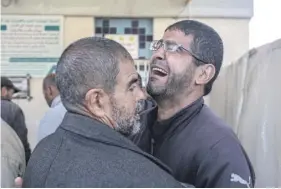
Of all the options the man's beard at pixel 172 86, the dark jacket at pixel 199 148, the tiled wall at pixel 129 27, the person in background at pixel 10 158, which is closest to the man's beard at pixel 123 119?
the dark jacket at pixel 199 148

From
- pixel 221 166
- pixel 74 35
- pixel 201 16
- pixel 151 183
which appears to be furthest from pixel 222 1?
pixel 151 183

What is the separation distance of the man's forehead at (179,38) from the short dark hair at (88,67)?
0.53 meters

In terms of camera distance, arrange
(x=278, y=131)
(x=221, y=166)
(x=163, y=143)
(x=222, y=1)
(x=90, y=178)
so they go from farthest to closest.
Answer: (x=222, y=1)
(x=278, y=131)
(x=163, y=143)
(x=221, y=166)
(x=90, y=178)

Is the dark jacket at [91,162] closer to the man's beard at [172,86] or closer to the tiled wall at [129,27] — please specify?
the man's beard at [172,86]

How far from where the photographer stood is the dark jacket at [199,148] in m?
1.43

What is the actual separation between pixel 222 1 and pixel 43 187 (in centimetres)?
359

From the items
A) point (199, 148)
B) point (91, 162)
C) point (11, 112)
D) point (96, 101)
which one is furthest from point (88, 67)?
point (11, 112)

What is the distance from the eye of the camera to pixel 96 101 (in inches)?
49.3

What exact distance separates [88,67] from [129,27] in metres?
3.37

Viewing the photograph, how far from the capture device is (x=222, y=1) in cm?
438

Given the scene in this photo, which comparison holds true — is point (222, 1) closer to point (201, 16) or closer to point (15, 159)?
point (201, 16)

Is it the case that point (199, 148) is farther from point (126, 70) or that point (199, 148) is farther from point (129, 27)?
point (129, 27)

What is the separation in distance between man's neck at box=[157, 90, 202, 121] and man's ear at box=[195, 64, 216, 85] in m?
0.06

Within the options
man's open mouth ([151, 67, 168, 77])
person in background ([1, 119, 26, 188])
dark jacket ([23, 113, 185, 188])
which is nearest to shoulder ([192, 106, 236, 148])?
man's open mouth ([151, 67, 168, 77])
